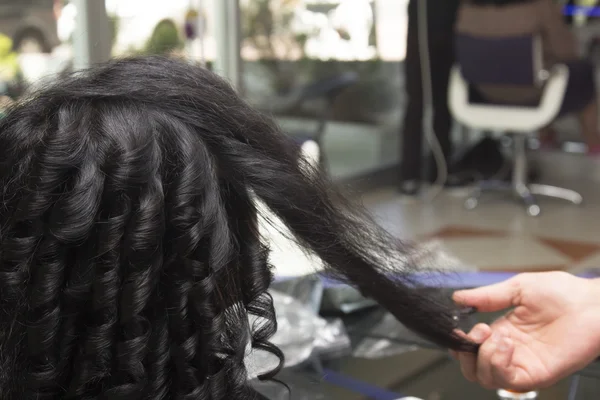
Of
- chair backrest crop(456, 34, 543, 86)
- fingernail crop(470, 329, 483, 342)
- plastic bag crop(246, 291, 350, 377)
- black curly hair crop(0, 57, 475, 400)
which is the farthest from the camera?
chair backrest crop(456, 34, 543, 86)

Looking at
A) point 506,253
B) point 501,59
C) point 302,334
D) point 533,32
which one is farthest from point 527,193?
point 302,334

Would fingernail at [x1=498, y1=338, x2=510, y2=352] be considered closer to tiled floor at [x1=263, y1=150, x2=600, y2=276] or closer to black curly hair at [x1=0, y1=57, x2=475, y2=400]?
black curly hair at [x1=0, y1=57, x2=475, y2=400]

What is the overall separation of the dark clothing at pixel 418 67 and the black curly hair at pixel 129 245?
420 cm

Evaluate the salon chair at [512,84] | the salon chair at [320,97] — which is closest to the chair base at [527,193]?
the salon chair at [512,84]

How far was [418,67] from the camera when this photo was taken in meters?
4.60

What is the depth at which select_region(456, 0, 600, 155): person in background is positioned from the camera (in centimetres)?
411

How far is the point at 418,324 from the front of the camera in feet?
2.33

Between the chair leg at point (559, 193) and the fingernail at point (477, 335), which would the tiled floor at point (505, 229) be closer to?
the chair leg at point (559, 193)

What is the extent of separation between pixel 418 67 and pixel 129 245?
14.2ft

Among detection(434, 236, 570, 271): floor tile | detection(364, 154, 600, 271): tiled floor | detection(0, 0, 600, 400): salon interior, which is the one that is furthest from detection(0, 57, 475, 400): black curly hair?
detection(434, 236, 570, 271): floor tile

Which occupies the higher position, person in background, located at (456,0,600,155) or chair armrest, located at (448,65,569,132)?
person in background, located at (456,0,600,155)

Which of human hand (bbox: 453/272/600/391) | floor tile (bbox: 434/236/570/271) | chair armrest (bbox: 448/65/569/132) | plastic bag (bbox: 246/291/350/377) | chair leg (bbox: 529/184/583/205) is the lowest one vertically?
chair leg (bbox: 529/184/583/205)

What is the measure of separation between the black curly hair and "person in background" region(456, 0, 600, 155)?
3.88 m

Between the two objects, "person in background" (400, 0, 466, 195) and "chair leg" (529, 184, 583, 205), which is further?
"person in background" (400, 0, 466, 195)
